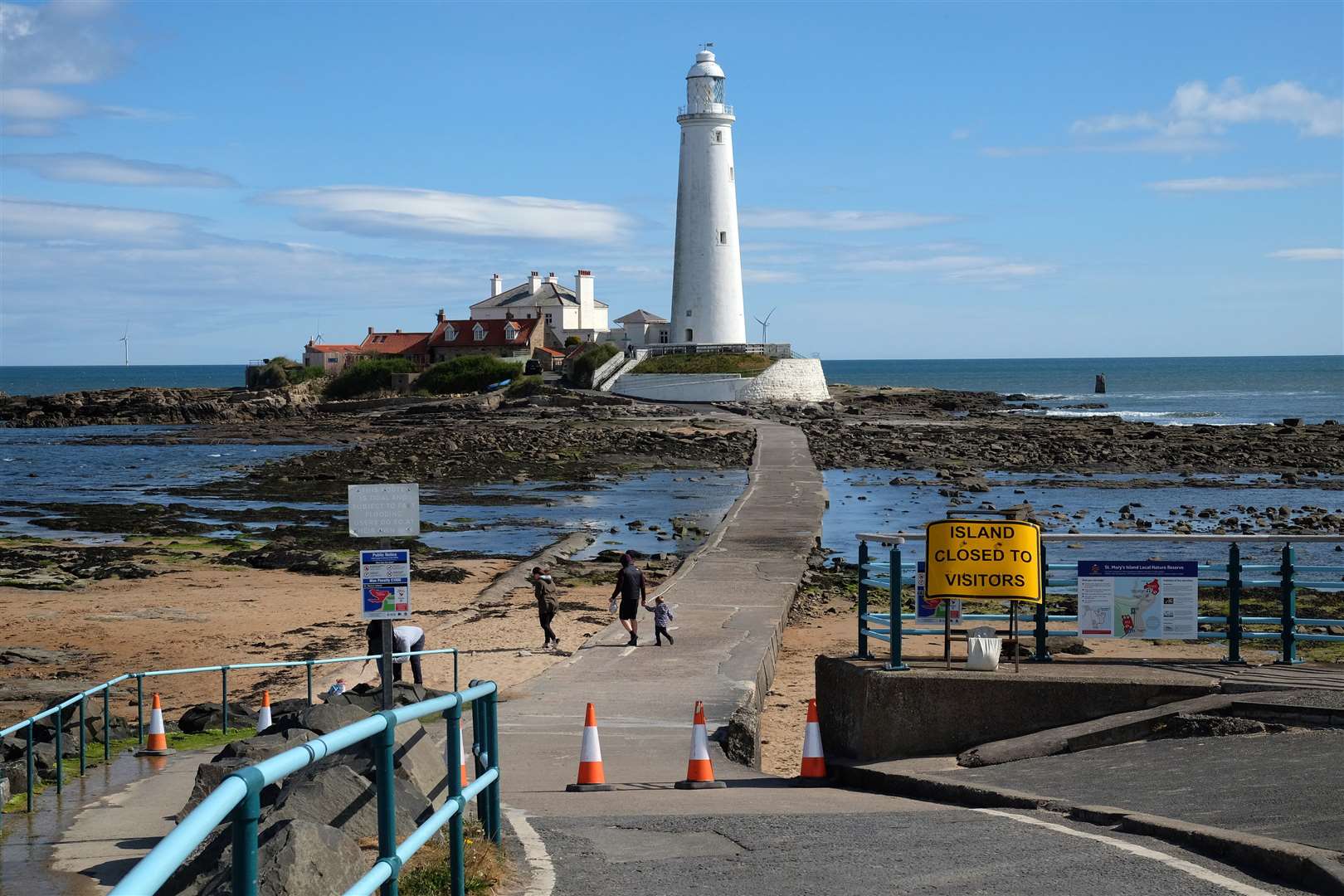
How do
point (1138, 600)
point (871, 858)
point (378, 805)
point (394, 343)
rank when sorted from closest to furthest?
point (378, 805)
point (871, 858)
point (1138, 600)
point (394, 343)

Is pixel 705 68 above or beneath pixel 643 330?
above

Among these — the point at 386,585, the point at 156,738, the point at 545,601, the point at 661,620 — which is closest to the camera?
the point at 386,585

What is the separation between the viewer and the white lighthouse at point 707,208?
7506cm

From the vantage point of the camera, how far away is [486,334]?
102 m

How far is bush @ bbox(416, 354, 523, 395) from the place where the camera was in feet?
298

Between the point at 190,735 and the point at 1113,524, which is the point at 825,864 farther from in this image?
the point at 1113,524

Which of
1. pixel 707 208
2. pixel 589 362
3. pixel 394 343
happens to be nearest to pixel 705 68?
pixel 707 208

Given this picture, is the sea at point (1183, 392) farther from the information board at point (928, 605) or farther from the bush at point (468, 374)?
the information board at point (928, 605)

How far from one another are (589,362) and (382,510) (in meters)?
75.3

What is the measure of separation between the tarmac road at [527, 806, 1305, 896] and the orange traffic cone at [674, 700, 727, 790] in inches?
71.3

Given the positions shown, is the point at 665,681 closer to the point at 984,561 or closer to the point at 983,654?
the point at 983,654

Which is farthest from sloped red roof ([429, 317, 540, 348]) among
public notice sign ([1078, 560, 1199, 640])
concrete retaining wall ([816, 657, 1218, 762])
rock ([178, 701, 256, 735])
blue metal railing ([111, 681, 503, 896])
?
blue metal railing ([111, 681, 503, 896])

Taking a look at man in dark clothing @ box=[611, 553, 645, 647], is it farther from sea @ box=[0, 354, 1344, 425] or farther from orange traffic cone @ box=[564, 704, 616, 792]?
sea @ box=[0, 354, 1344, 425]

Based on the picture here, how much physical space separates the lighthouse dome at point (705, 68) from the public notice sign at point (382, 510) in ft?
225
